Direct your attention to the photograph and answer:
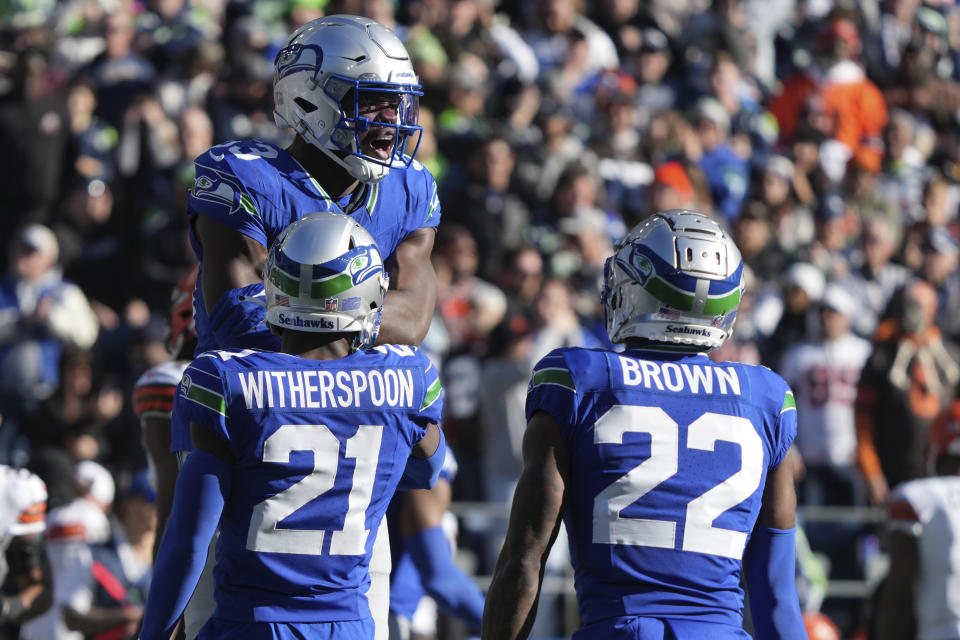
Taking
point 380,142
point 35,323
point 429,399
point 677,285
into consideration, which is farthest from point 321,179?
point 35,323

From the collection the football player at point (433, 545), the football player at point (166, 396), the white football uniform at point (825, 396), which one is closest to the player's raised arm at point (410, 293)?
the football player at point (166, 396)

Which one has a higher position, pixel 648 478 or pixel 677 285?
pixel 677 285

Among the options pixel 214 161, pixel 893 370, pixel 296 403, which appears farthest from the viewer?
pixel 893 370

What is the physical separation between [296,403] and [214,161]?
0.93 m

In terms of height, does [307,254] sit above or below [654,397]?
above

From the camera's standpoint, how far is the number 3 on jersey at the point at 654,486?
3.90m

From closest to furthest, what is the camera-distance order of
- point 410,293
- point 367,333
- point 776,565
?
point 367,333 → point 776,565 → point 410,293

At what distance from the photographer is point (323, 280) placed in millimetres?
3957

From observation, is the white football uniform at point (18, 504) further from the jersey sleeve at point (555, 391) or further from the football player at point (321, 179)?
the jersey sleeve at point (555, 391)

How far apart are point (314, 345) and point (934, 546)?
370cm

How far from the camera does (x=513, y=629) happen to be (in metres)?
3.93

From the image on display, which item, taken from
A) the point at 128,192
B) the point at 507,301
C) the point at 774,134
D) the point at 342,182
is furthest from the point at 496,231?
the point at 342,182

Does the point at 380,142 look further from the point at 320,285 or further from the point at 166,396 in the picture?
the point at 166,396

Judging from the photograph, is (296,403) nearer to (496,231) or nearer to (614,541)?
(614,541)
